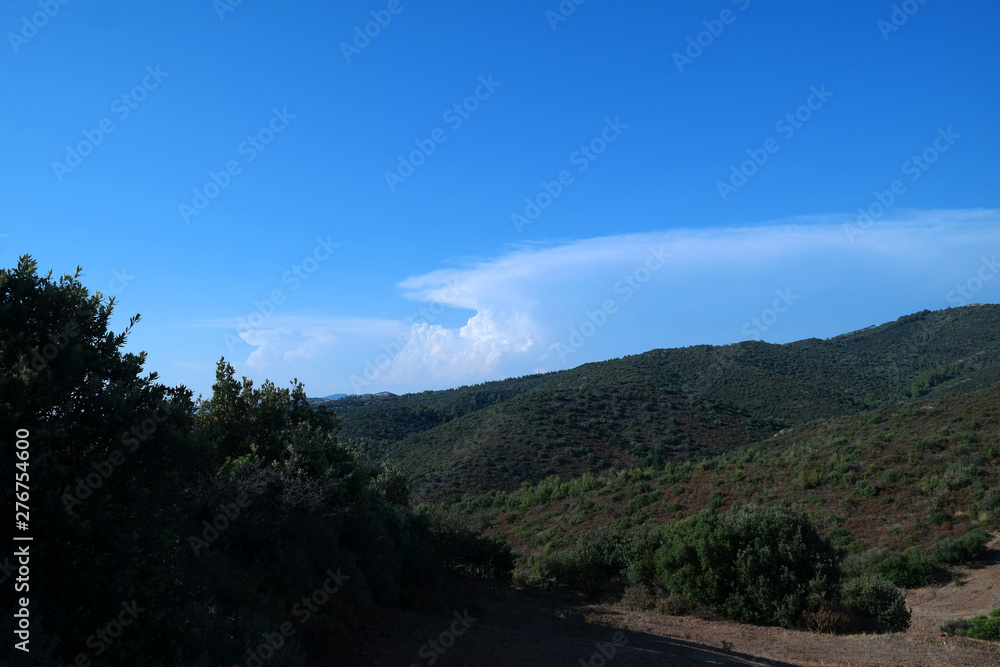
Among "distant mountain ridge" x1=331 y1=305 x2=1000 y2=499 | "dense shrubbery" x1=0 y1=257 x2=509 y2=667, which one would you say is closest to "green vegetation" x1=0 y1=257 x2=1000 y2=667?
"dense shrubbery" x1=0 y1=257 x2=509 y2=667

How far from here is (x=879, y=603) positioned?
1398 centimetres

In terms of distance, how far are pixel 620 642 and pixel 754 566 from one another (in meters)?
4.93

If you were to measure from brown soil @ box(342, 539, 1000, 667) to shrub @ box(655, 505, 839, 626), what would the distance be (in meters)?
0.66

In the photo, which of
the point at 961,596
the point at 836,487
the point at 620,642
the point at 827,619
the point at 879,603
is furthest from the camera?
the point at 836,487

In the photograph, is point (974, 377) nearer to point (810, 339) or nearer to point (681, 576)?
point (810, 339)

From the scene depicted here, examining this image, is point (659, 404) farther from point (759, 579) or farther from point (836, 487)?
point (759, 579)

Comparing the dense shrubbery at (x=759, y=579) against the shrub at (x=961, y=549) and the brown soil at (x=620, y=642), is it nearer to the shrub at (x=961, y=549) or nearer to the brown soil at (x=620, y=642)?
the brown soil at (x=620, y=642)

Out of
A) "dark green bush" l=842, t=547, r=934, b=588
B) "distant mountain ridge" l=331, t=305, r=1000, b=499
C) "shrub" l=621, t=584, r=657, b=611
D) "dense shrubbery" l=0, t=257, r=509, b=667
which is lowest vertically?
"dark green bush" l=842, t=547, r=934, b=588

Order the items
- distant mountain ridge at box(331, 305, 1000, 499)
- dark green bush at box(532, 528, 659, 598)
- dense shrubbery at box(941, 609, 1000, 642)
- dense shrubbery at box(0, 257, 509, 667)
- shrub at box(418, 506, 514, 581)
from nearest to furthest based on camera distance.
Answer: dense shrubbery at box(0, 257, 509, 667), dense shrubbery at box(941, 609, 1000, 642), dark green bush at box(532, 528, 659, 598), shrub at box(418, 506, 514, 581), distant mountain ridge at box(331, 305, 1000, 499)

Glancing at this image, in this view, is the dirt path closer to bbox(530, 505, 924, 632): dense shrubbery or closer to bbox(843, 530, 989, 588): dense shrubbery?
bbox(843, 530, 989, 588): dense shrubbery

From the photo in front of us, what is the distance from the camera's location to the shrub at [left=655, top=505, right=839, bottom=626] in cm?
1380

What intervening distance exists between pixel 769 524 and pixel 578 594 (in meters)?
6.02

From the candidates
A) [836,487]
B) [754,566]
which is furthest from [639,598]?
[836,487]

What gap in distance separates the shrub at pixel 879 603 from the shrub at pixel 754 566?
1.91 feet
